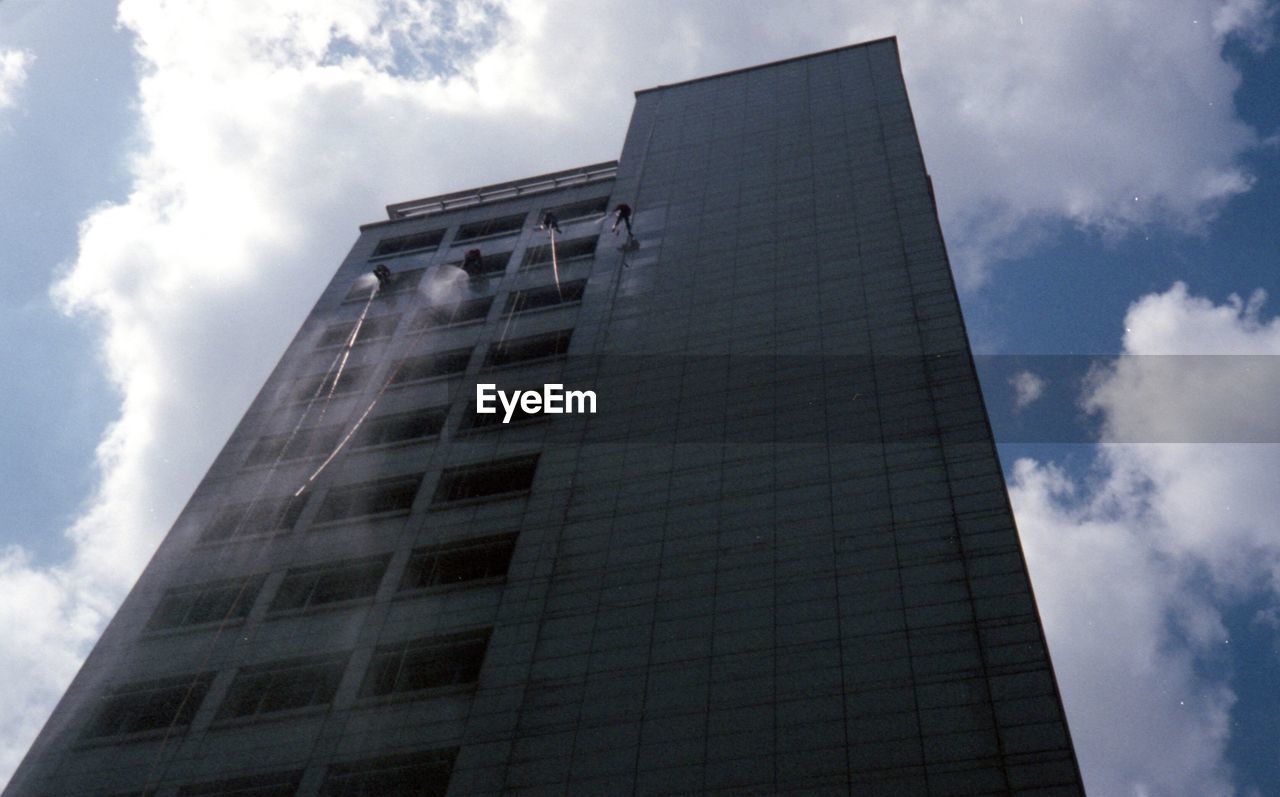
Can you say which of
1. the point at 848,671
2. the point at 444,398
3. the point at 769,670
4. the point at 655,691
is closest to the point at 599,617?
the point at 655,691

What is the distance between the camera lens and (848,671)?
73.6 feet

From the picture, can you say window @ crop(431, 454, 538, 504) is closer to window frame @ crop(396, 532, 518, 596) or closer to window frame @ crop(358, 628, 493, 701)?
window frame @ crop(396, 532, 518, 596)

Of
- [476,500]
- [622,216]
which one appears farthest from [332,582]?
[622,216]

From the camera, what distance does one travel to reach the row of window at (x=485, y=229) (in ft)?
149

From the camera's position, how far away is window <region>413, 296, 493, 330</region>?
40.2 metres

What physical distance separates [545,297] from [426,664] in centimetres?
1681

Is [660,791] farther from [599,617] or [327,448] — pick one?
[327,448]

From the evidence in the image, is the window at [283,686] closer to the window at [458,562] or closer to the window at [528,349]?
the window at [458,562]

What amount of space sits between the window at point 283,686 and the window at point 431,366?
1238 centimetres

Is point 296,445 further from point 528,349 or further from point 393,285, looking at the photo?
point 393,285

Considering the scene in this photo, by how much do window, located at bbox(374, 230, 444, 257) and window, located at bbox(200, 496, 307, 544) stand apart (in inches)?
650

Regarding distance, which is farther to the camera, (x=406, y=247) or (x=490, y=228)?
(x=406, y=247)

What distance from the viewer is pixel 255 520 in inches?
1312

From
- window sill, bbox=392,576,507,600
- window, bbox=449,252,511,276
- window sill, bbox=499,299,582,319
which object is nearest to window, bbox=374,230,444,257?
window, bbox=449,252,511,276
